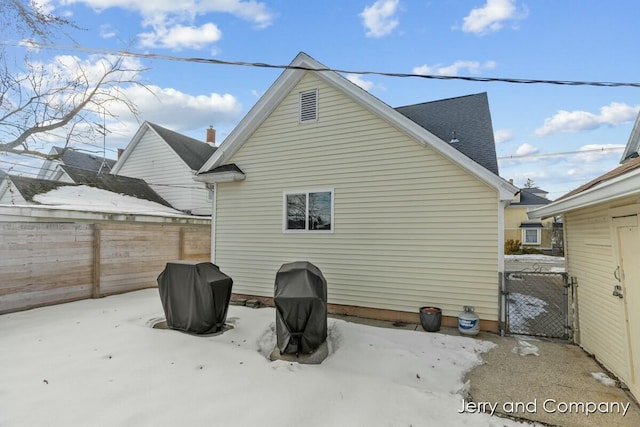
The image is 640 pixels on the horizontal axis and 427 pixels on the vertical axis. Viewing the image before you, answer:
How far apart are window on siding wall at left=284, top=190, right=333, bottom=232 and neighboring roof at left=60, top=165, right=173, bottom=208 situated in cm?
1012

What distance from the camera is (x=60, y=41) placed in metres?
7.31

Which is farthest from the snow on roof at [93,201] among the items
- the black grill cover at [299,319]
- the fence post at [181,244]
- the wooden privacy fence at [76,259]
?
the black grill cover at [299,319]

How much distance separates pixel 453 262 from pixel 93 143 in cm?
1063

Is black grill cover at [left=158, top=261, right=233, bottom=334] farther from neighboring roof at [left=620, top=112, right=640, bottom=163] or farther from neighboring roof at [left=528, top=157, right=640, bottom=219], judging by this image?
neighboring roof at [left=620, top=112, right=640, bottom=163]

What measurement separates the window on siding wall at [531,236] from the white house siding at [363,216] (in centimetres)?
2497

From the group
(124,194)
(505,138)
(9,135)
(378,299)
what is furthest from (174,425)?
(505,138)

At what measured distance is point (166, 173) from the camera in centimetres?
1636

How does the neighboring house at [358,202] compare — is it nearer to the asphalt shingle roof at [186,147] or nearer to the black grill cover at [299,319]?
the black grill cover at [299,319]

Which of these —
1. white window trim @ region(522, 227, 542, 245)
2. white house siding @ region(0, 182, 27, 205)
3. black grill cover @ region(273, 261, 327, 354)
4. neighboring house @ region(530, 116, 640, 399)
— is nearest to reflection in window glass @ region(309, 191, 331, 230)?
black grill cover @ region(273, 261, 327, 354)

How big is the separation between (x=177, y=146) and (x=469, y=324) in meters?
16.2

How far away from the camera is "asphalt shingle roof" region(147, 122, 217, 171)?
16352mm

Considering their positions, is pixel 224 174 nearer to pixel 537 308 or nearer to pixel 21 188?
pixel 21 188

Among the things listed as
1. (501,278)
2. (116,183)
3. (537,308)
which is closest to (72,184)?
(116,183)

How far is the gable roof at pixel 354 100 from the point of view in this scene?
19.2ft
